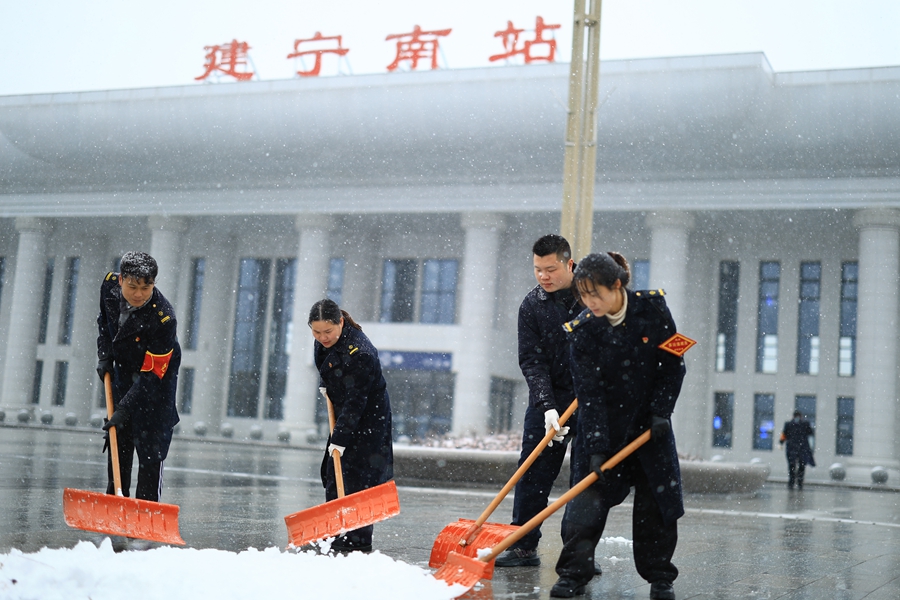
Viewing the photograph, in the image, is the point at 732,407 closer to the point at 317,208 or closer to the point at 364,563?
the point at 317,208

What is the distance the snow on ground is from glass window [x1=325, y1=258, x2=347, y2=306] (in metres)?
32.7

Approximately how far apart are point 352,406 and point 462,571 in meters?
1.48

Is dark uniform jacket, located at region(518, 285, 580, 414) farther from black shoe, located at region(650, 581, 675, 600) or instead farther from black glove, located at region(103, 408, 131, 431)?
black glove, located at region(103, 408, 131, 431)

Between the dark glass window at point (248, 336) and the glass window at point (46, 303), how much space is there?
31.0 ft

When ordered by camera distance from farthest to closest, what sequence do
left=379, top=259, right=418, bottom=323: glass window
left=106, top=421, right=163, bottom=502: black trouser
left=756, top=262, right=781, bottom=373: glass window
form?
left=379, top=259, right=418, bottom=323: glass window < left=756, top=262, right=781, bottom=373: glass window < left=106, top=421, right=163, bottom=502: black trouser

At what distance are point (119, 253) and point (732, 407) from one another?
2684 cm

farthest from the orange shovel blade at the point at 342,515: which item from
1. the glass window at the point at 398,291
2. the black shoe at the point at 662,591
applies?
the glass window at the point at 398,291

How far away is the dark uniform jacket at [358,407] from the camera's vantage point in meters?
5.33

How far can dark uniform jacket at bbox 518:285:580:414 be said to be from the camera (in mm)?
5152

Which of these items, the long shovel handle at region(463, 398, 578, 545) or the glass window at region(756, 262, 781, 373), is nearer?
the long shovel handle at region(463, 398, 578, 545)

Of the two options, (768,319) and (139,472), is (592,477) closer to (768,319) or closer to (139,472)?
(139,472)

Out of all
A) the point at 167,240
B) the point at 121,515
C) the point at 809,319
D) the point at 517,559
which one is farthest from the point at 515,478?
the point at 167,240

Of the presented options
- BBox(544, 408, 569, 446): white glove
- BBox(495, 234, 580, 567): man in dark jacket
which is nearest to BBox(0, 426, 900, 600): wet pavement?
BBox(495, 234, 580, 567): man in dark jacket

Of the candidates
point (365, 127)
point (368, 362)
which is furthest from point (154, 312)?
point (365, 127)
